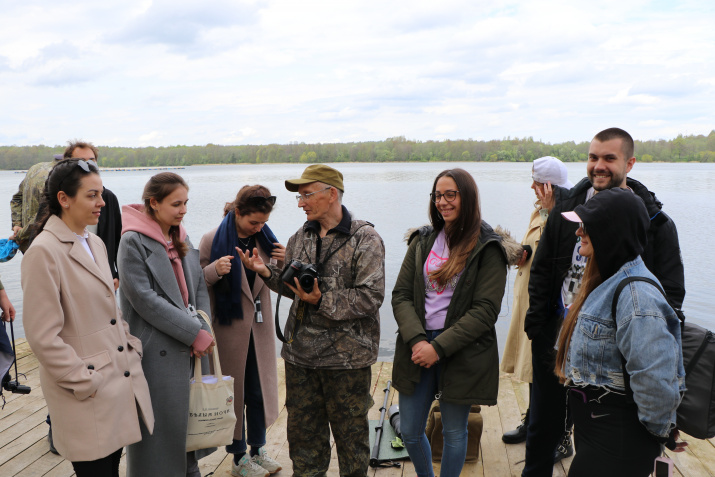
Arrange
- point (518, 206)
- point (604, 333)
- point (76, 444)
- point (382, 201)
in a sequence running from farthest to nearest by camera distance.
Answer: point (382, 201) < point (518, 206) < point (76, 444) < point (604, 333)

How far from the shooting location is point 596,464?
1.86 m

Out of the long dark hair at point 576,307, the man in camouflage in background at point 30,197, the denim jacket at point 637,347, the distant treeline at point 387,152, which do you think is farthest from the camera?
the distant treeline at point 387,152

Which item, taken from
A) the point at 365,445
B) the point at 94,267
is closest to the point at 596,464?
the point at 365,445

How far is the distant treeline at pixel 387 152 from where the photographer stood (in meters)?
22.9

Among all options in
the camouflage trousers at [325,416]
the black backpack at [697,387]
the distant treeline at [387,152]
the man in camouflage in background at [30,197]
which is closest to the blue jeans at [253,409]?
the camouflage trousers at [325,416]

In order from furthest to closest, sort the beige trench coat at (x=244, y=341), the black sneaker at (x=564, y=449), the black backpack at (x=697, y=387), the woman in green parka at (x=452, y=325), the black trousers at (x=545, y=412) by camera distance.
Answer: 1. the black sneaker at (x=564, y=449)
2. the beige trench coat at (x=244, y=341)
3. the black trousers at (x=545, y=412)
4. the woman in green parka at (x=452, y=325)
5. the black backpack at (x=697, y=387)

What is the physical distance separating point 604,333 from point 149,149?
89.5ft

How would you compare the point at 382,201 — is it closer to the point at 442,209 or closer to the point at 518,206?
the point at 518,206

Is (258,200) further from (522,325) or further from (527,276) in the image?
(522,325)

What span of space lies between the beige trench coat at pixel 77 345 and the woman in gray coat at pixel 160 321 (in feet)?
0.54

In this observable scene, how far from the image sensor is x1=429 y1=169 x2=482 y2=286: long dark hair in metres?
2.50

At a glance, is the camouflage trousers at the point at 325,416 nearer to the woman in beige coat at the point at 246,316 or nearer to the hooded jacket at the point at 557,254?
the woman in beige coat at the point at 246,316

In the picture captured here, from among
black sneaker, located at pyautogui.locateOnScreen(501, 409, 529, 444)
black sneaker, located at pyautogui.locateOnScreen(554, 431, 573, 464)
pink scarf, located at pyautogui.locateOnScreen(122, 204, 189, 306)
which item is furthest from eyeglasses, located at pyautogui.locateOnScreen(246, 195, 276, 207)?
black sneaker, located at pyautogui.locateOnScreen(554, 431, 573, 464)

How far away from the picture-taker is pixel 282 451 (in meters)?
3.28
